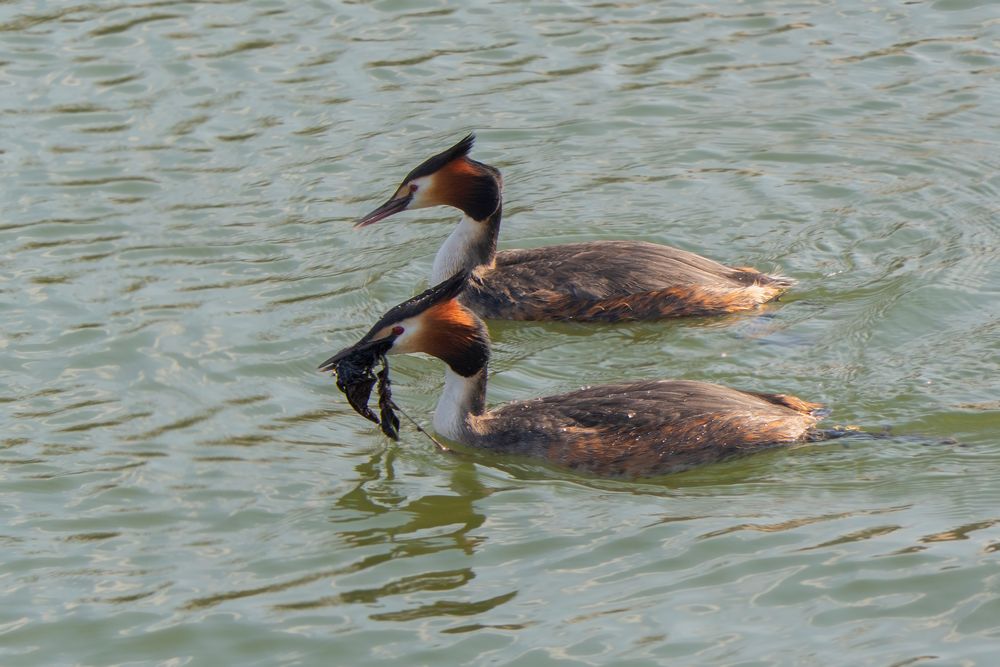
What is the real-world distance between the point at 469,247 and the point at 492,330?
0.62 m

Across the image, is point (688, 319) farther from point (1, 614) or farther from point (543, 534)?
point (1, 614)

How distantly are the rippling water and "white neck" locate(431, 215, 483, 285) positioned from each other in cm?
33

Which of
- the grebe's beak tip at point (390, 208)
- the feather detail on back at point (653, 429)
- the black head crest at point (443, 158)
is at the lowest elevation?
the feather detail on back at point (653, 429)

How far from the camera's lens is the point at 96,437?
848 centimetres

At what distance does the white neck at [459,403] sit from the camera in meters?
8.41

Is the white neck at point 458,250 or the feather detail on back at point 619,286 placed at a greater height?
the white neck at point 458,250

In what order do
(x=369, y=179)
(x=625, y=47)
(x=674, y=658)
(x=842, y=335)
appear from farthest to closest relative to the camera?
(x=625, y=47) → (x=369, y=179) → (x=842, y=335) → (x=674, y=658)

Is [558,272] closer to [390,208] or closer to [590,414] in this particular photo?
[390,208]

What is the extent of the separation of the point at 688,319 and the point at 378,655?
391 cm

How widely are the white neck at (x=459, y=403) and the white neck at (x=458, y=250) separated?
1855 millimetres

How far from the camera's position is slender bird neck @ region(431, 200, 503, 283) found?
10.3m

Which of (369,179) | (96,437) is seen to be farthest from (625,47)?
(96,437)

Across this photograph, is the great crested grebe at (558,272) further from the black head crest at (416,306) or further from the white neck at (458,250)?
the black head crest at (416,306)

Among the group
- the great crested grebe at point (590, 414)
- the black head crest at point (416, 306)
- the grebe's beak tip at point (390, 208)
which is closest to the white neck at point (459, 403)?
the great crested grebe at point (590, 414)
